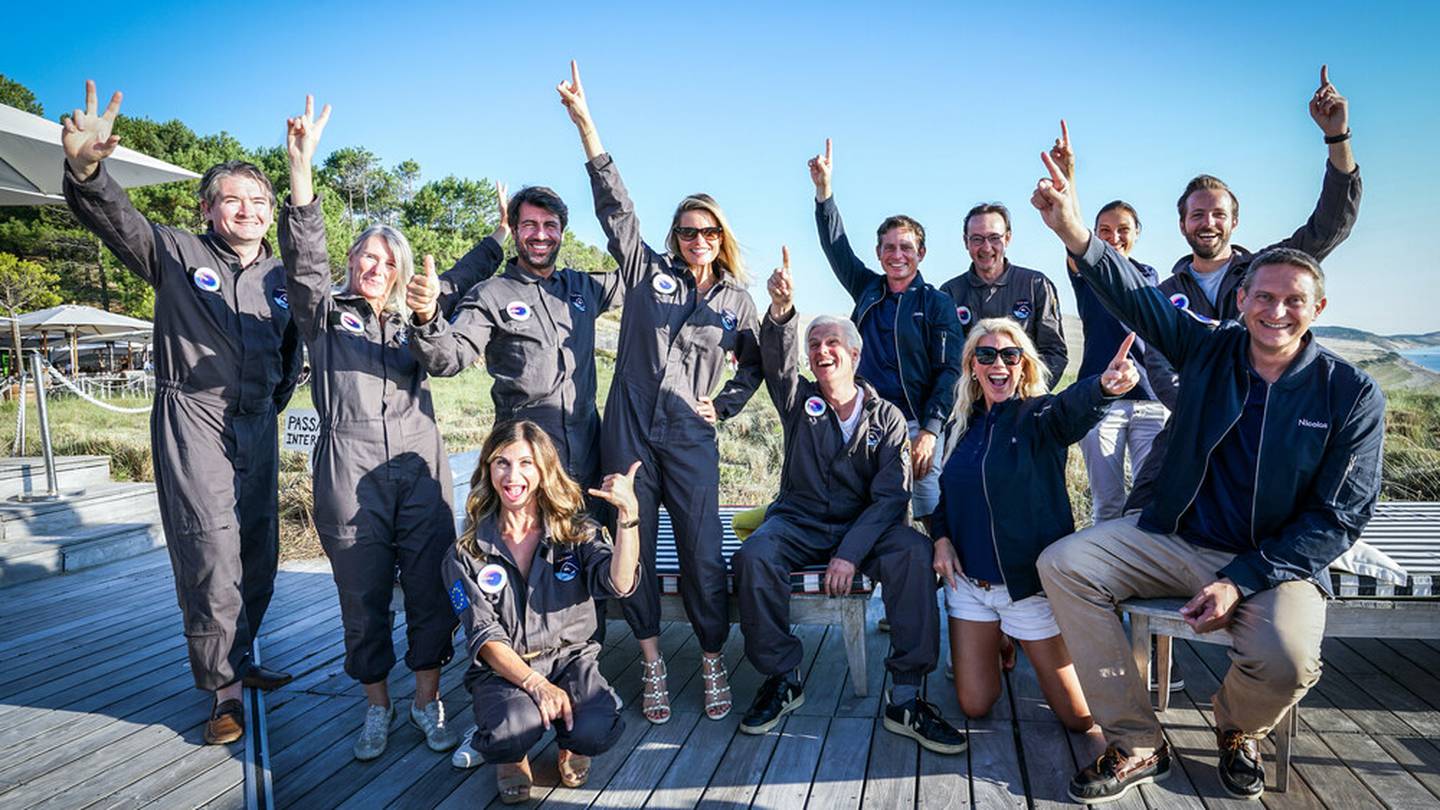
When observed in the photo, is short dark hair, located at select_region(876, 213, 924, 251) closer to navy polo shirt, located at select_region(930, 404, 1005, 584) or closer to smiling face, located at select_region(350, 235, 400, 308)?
navy polo shirt, located at select_region(930, 404, 1005, 584)

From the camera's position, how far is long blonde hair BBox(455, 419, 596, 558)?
2.97 metres

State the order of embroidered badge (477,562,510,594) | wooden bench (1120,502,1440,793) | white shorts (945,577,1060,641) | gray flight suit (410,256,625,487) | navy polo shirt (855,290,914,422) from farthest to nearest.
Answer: navy polo shirt (855,290,914,422) < gray flight suit (410,256,625,487) < white shorts (945,577,1060,641) < embroidered badge (477,562,510,594) < wooden bench (1120,502,1440,793)

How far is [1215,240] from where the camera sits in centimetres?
370

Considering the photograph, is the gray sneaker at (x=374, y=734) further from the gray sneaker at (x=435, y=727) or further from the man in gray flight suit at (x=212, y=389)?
the man in gray flight suit at (x=212, y=389)

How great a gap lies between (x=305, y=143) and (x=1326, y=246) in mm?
4165

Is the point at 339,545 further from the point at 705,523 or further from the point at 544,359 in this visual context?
the point at 705,523

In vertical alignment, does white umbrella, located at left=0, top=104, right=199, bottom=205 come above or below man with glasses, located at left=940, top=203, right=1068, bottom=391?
above

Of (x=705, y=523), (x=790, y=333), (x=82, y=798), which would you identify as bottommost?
(x=82, y=798)

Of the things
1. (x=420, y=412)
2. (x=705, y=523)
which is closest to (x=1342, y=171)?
(x=705, y=523)

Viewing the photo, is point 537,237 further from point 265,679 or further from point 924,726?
point 924,726

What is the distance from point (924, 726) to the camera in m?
3.00

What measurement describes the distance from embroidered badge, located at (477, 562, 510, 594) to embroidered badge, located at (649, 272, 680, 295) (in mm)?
1285

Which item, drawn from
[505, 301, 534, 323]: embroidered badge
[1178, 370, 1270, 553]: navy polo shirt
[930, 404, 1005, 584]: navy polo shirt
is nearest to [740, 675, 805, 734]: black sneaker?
[930, 404, 1005, 584]: navy polo shirt

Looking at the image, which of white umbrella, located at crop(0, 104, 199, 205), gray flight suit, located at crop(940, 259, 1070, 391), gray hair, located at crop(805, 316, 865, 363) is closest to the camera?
gray hair, located at crop(805, 316, 865, 363)
